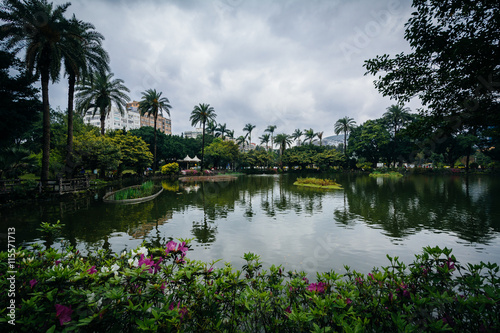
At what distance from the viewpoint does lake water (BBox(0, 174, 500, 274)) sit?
22.5 feet

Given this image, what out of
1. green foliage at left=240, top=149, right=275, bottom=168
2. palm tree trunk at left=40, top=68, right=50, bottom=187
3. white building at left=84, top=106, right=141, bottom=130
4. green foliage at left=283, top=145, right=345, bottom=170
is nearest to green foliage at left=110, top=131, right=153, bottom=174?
palm tree trunk at left=40, top=68, right=50, bottom=187

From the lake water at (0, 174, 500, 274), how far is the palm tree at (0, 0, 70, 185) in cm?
1026

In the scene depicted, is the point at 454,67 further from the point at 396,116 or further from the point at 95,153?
the point at 396,116

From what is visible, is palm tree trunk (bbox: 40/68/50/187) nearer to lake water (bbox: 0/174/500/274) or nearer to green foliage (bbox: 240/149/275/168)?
lake water (bbox: 0/174/500/274)

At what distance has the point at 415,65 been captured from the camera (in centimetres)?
582

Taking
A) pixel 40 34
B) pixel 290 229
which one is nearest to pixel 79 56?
pixel 40 34

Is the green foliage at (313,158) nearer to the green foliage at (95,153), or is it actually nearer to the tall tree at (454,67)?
the green foliage at (95,153)

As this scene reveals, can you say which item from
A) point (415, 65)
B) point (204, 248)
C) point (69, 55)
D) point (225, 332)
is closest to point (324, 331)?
point (225, 332)

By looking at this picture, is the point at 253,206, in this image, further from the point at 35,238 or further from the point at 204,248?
the point at 35,238

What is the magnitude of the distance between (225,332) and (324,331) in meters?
1.11

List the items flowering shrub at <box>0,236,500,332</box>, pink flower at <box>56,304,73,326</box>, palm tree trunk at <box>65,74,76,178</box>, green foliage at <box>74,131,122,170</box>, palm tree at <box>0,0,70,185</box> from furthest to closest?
1. green foliage at <box>74,131,122,170</box>
2. palm tree trunk at <box>65,74,76,178</box>
3. palm tree at <box>0,0,70,185</box>
4. flowering shrub at <box>0,236,500,332</box>
5. pink flower at <box>56,304,73,326</box>

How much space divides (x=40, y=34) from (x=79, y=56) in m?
2.49

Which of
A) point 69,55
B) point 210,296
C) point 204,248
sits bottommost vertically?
point 204,248

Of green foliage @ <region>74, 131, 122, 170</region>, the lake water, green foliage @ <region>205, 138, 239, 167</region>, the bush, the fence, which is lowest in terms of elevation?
the lake water
